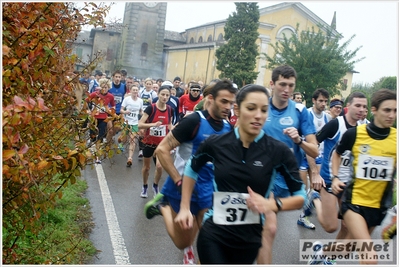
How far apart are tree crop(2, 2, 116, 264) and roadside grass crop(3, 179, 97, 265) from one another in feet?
1.36

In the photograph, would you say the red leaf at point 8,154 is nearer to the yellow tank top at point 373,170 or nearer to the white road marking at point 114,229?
the white road marking at point 114,229

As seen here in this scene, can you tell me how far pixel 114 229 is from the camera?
6699 millimetres

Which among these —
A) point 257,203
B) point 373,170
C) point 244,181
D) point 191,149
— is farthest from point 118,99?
point 257,203

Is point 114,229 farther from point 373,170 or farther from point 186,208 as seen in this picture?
point 373,170

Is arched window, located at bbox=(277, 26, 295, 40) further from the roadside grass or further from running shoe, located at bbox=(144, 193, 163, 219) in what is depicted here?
running shoe, located at bbox=(144, 193, 163, 219)

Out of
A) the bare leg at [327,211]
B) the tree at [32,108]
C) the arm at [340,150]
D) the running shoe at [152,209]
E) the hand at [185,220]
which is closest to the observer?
the tree at [32,108]

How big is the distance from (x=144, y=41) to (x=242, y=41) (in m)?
31.0

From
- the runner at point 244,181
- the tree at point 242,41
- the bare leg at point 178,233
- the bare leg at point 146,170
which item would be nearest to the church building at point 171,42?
the tree at point 242,41

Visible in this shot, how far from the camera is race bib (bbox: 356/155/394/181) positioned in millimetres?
4812

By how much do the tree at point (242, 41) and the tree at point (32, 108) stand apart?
137ft

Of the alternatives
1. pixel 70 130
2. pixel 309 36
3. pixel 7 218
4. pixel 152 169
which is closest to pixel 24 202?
pixel 7 218

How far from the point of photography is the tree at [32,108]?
305cm

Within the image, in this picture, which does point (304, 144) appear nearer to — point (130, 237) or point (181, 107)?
point (130, 237)

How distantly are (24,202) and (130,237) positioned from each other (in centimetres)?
271
